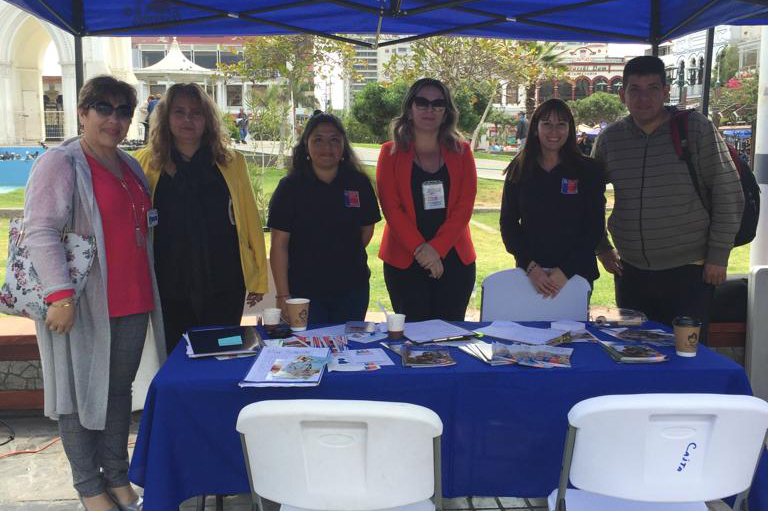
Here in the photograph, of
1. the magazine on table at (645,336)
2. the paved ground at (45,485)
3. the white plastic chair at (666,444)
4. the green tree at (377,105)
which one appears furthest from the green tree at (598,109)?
the white plastic chair at (666,444)

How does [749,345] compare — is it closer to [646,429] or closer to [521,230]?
[521,230]

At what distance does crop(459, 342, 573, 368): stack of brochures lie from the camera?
6.70ft

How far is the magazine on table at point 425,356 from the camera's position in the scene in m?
2.03

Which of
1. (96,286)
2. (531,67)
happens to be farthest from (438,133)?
(531,67)

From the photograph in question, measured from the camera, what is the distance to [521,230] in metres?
3.16

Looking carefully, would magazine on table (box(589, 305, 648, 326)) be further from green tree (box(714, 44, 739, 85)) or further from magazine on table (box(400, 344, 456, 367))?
green tree (box(714, 44, 739, 85))

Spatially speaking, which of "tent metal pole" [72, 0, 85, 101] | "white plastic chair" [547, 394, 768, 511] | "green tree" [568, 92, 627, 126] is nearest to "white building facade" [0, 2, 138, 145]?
"tent metal pole" [72, 0, 85, 101]

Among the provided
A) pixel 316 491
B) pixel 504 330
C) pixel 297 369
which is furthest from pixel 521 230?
pixel 316 491

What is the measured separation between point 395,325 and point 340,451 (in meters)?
0.94

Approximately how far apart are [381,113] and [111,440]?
13.0m

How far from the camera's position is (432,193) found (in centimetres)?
306

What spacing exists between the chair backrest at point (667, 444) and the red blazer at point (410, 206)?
1642 millimetres

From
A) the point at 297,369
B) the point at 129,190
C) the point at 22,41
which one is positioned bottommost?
the point at 297,369

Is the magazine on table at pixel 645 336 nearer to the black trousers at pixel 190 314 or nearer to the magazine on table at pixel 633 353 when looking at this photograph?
the magazine on table at pixel 633 353
